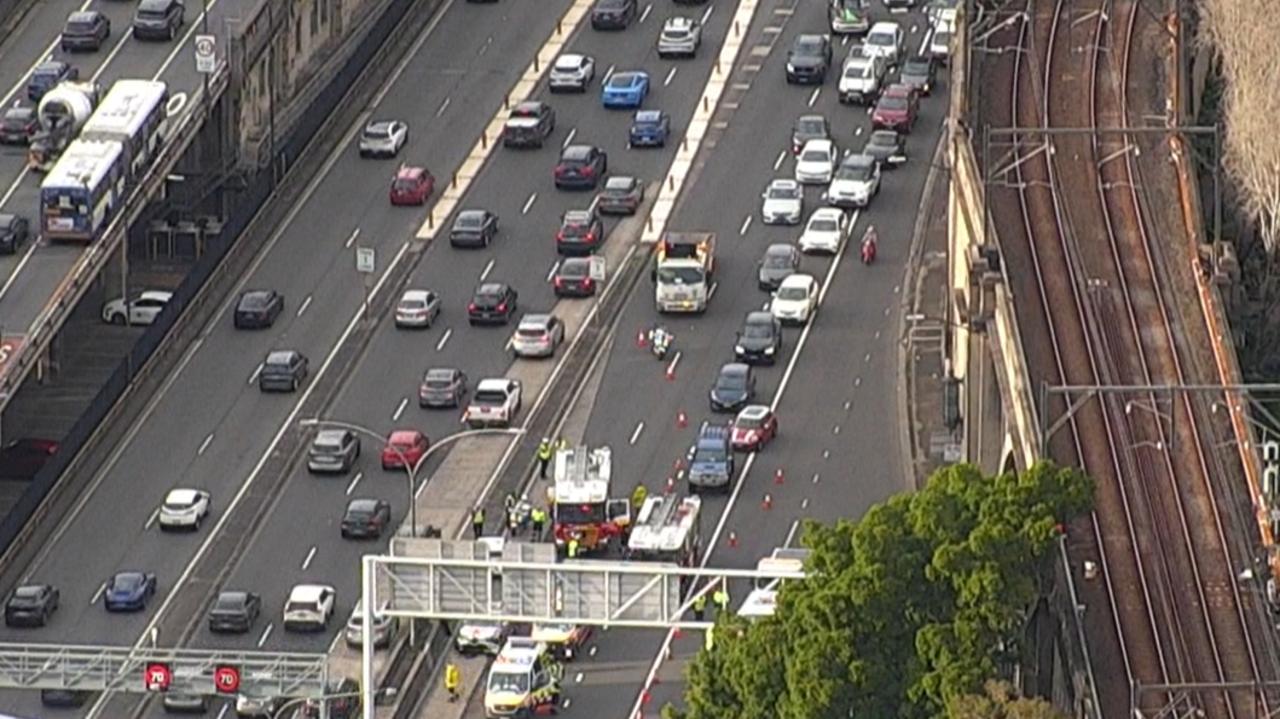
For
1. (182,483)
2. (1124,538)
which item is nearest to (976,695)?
(1124,538)

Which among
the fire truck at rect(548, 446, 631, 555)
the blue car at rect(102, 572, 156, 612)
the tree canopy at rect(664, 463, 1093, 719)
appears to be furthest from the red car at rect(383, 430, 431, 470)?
the tree canopy at rect(664, 463, 1093, 719)

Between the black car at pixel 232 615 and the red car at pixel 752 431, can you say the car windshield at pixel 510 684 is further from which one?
the red car at pixel 752 431

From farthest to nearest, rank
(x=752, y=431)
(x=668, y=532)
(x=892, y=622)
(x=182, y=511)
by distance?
(x=752, y=431) → (x=182, y=511) → (x=668, y=532) → (x=892, y=622)

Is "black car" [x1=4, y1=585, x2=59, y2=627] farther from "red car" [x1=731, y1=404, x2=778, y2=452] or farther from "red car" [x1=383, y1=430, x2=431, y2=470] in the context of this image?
"red car" [x1=731, y1=404, x2=778, y2=452]

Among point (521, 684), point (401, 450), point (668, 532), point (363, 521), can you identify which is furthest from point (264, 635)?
point (401, 450)

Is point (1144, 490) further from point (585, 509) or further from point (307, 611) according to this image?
point (307, 611)

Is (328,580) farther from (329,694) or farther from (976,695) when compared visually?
(976,695)
